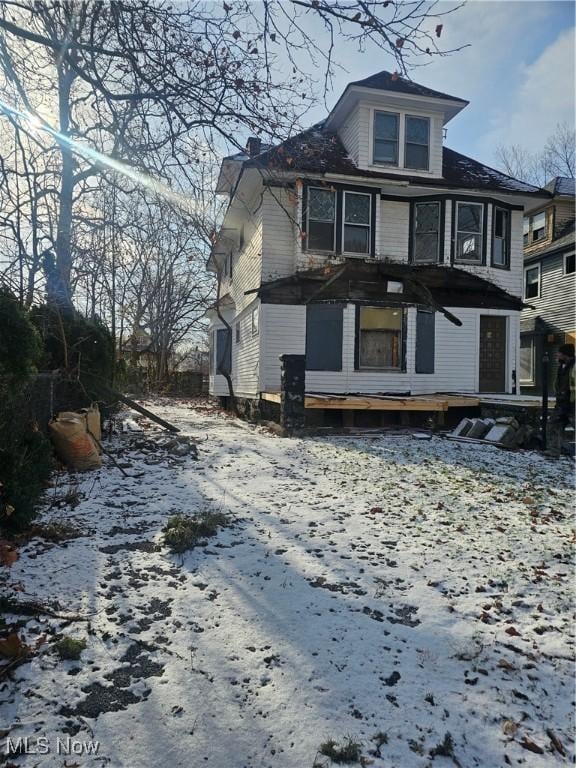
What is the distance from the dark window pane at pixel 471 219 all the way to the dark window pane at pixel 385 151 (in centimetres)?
241

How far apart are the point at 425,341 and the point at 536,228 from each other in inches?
525

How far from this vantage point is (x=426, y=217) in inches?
492

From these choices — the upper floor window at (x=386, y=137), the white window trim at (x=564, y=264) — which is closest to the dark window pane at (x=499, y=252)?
the upper floor window at (x=386, y=137)

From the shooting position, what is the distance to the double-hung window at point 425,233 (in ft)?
40.8

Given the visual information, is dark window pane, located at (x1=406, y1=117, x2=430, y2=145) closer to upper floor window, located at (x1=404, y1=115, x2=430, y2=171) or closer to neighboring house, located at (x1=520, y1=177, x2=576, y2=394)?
upper floor window, located at (x1=404, y1=115, x2=430, y2=171)

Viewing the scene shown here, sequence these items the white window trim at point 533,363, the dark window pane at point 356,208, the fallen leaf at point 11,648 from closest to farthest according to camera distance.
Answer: the fallen leaf at point 11,648 → the dark window pane at point 356,208 → the white window trim at point 533,363

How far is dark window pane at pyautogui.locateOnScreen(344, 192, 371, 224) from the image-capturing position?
11773 mm

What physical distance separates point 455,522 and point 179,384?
78.0 feet

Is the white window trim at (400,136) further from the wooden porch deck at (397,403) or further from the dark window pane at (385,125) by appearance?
the wooden porch deck at (397,403)

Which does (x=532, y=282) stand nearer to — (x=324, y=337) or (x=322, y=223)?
(x=322, y=223)

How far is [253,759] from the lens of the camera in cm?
177

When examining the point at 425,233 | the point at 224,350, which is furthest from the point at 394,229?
the point at 224,350

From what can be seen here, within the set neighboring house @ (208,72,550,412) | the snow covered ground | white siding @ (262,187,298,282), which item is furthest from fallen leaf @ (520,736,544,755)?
white siding @ (262,187,298,282)

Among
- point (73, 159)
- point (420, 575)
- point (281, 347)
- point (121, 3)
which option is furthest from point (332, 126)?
point (420, 575)
